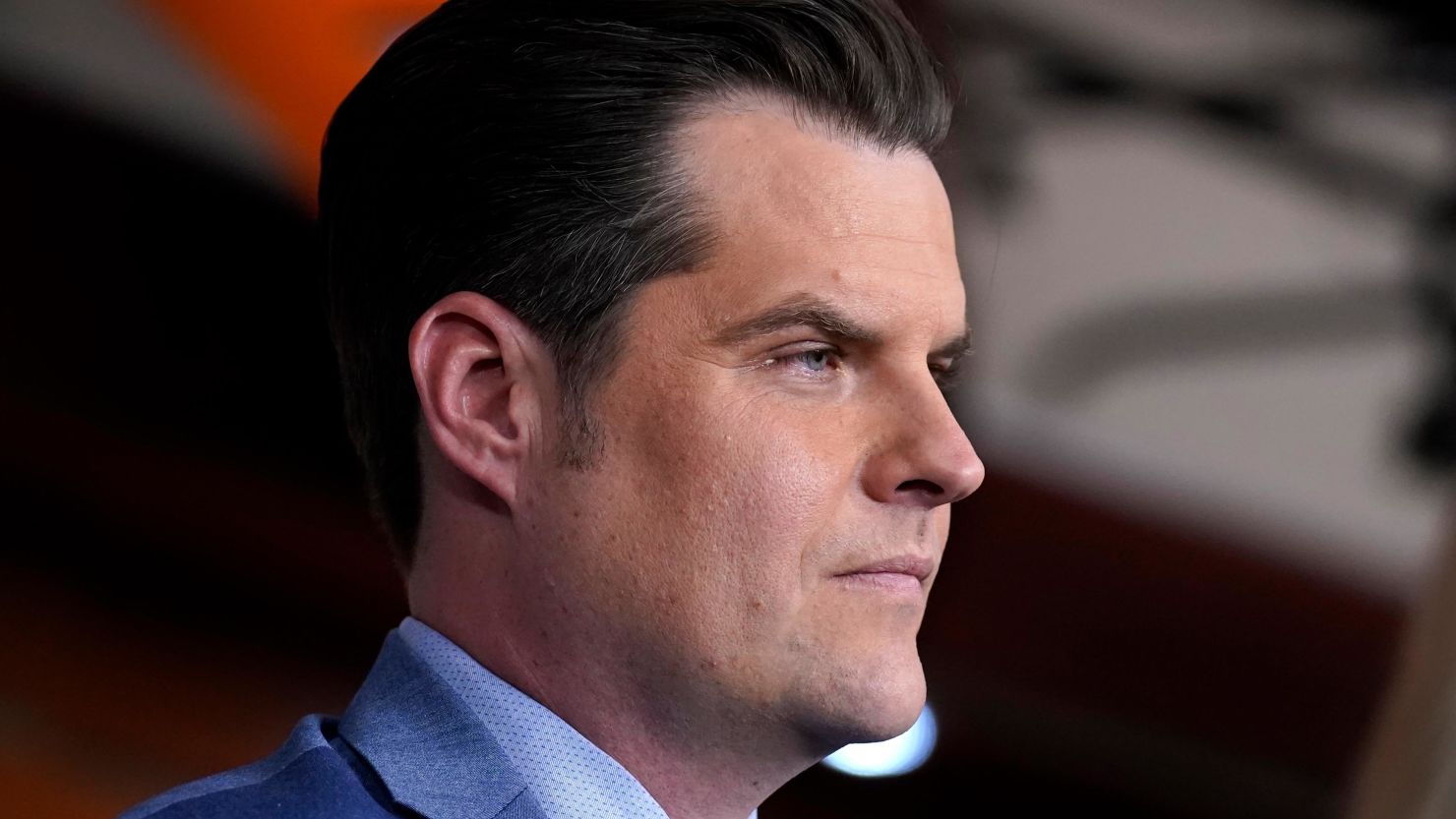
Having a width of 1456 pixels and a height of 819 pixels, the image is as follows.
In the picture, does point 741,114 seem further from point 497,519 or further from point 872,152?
point 497,519

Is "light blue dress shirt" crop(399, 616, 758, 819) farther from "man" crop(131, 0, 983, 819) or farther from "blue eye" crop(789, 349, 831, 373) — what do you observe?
"blue eye" crop(789, 349, 831, 373)

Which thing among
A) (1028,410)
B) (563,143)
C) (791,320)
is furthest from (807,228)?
(1028,410)

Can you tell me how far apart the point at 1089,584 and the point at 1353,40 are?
4.92 ft

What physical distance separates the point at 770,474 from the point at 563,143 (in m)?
0.25

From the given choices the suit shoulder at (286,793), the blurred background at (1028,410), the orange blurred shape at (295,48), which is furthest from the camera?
the blurred background at (1028,410)

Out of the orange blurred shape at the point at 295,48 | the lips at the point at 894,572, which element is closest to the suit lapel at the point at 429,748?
the lips at the point at 894,572

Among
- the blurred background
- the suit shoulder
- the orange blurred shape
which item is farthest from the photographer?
the blurred background

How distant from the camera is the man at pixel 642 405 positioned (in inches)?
37.1

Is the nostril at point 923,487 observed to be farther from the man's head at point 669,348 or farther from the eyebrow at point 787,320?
the eyebrow at point 787,320

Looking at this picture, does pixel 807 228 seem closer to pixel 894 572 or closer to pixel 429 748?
pixel 894 572

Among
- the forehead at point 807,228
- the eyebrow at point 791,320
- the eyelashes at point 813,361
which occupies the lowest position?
the eyelashes at point 813,361

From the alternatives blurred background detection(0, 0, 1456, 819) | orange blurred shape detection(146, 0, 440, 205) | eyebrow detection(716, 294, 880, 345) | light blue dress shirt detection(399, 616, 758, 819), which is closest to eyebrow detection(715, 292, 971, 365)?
eyebrow detection(716, 294, 880, 345)

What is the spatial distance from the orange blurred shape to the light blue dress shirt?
968 millimetres

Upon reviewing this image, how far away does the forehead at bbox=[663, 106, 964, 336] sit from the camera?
0.99 metres
